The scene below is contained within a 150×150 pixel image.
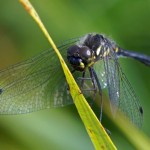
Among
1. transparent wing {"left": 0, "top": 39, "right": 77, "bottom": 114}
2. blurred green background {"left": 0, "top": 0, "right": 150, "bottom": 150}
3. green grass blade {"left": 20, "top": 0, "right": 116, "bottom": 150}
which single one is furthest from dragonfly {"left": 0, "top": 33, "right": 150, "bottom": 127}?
green grass blade {"left": 20, "top": 0, "right": 116, "bottom": 150}

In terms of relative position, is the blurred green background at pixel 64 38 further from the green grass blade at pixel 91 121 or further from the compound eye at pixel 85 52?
the green grass blade at pixel 91 121

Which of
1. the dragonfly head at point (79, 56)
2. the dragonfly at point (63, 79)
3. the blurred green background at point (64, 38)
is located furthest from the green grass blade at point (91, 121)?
the blurred green background at point (64, 38)

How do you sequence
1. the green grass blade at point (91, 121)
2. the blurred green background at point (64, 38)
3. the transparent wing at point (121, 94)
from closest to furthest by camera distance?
the green grass blade at point (91, 121) → the transparent wing at point (121, 94) → the blurred green background at point (64, 38)

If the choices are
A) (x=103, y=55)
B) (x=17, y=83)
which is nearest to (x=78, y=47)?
(x=103, y=55)

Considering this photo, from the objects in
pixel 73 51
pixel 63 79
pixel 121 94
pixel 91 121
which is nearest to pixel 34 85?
pixel 63 79

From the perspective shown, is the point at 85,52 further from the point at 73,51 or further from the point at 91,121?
the point at 91,121

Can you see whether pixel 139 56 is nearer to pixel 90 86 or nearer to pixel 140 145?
pixel 90 86

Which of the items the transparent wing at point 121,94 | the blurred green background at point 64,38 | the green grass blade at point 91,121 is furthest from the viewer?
the blurred green background at point 64,38
